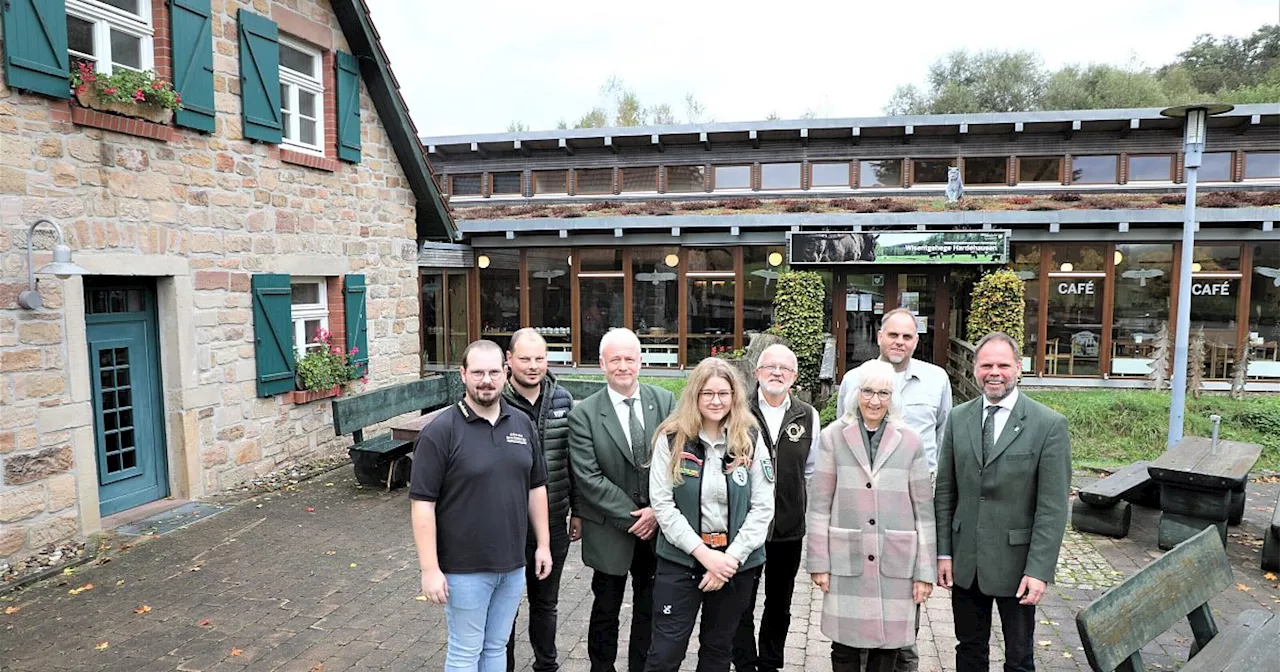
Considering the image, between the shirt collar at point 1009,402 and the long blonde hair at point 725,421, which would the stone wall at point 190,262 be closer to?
the long blonde hair at point 725,421

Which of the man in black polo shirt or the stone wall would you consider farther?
the stone wall

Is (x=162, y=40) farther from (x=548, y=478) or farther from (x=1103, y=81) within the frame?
(x=1103, y=81)

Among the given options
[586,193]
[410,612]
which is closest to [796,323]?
[586,193]

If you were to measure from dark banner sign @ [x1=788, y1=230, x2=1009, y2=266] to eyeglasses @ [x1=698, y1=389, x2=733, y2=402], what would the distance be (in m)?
10.8

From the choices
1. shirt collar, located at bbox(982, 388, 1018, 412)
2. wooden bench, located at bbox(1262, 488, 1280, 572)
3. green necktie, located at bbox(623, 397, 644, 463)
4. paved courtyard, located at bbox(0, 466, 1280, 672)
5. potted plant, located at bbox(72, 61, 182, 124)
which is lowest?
paved courtyard, located at bbox(0, 466, 1280, 672)

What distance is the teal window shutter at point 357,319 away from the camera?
30.0ft

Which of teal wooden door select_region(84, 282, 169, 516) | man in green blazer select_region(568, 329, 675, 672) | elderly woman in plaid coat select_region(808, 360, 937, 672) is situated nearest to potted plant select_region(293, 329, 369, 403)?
teal wooden door select_region(84, 282, 169, 516)

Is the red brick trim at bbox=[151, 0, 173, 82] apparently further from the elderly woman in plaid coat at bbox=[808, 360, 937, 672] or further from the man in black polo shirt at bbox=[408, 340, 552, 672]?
the elderly woman in plaid coat at bbox=[808, 360, 937, 672]

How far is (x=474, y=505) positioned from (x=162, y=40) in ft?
19.9

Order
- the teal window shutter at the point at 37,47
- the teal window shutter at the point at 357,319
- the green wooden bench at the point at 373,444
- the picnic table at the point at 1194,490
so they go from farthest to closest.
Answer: the teal window shutter at the point at 357,319, the green wooden bench at the point at 373,444, the picnic table at the point at 1194,490, the teal window shutter at the point at 37,47

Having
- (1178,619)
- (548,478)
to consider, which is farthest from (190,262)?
(1178,619)

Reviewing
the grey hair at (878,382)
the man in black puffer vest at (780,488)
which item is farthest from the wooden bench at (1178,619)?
the man in black puffer vest at (780,488)

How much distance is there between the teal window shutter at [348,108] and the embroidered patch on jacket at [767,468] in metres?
7.54

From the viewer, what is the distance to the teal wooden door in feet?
21.2
